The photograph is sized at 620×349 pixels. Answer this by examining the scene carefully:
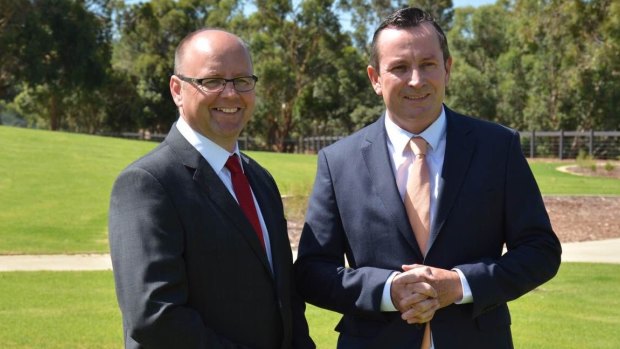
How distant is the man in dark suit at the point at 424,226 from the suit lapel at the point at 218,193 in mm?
337

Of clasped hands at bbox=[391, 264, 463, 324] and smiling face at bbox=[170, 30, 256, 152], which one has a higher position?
smiling face at bbox=[170, 30, 256, 152]

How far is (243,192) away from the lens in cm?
318

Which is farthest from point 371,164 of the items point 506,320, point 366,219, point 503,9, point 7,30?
point 503,9

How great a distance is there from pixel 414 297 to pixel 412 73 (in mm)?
872

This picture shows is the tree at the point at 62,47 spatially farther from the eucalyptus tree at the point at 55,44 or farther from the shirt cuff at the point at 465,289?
the shirt cuff at the point at 465,289

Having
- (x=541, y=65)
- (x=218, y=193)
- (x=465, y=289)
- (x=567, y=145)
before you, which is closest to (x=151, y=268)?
(x=218, y=193)

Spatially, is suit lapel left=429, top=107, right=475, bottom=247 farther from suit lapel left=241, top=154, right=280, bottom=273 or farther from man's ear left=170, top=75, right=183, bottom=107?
man's ear left=170, top=75, right=183, bottom=107

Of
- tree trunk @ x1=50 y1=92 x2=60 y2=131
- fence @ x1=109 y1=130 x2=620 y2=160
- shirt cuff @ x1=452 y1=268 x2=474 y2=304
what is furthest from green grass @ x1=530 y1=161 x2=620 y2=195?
tree trunk @ x1=50 y1=92 x2=60 y2=131

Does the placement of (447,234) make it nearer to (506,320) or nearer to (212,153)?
(506,320)

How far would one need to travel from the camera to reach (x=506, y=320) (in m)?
3.22

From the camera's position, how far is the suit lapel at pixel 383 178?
3.09 meters

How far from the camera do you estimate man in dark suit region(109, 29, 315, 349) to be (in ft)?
9.04

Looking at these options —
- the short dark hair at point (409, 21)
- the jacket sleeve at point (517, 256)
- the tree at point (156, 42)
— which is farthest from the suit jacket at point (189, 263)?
the tree at point (156, 42)

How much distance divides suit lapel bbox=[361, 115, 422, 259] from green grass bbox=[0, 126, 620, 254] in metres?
9.78
